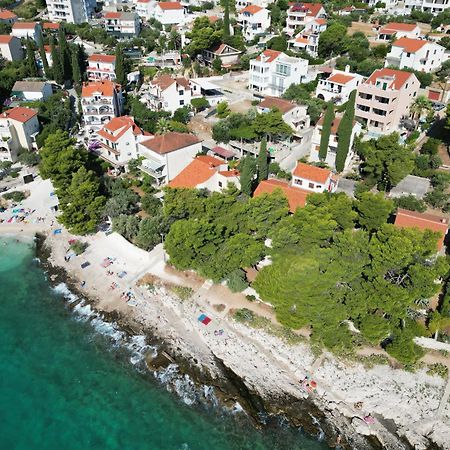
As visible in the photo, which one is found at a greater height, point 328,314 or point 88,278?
point 328,314

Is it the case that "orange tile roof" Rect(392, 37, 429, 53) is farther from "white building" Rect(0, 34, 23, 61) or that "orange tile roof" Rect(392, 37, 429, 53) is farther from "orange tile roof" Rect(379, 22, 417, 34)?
"white building" Rect(0, 34, 23, 61)

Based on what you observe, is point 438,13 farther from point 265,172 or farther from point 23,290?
point 23,290

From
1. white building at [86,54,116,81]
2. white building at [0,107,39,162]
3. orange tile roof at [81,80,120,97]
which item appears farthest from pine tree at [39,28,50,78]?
white building at [0,107,39,162]

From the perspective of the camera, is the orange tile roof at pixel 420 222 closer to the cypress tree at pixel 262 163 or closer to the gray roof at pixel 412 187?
the gray roof at pixel 412 187

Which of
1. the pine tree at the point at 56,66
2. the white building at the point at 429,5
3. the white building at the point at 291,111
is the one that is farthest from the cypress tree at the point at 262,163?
the white building at the point at 429,5

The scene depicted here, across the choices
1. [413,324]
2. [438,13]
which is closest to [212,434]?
[413,324]
